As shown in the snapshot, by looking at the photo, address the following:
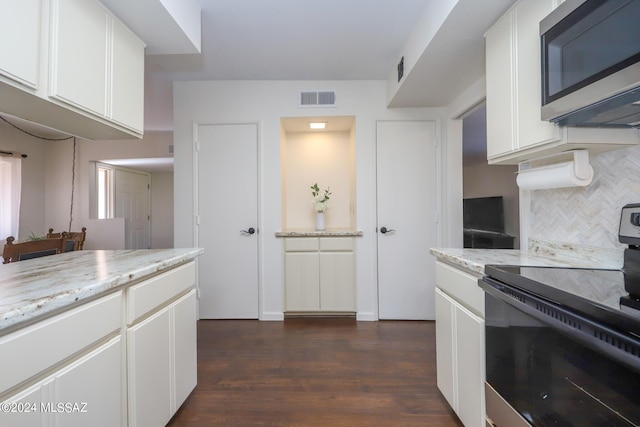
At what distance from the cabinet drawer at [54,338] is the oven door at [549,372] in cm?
135

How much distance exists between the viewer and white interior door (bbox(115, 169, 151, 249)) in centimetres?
557

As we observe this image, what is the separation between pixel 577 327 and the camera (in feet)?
2.26

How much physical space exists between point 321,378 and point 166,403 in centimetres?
93

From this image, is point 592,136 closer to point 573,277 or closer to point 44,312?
point 573,277

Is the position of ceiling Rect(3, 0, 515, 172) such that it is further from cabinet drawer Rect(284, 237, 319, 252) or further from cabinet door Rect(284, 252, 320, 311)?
cabinet door Rect(284, 252, 320, 311)

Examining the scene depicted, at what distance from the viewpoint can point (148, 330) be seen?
4.01 ft

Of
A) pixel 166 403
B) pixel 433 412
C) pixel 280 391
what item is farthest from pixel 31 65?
pixel 433 412

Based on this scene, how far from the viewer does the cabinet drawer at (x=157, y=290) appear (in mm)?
1125

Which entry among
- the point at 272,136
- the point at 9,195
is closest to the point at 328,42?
the point at 272,136

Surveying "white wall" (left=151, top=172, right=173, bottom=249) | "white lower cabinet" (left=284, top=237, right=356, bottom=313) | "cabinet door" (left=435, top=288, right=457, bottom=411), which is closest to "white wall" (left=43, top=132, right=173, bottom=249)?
"white wall" (left=151, top=172, right=173, bottom=249)

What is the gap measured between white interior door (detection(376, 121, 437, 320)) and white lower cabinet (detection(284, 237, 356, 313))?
1.16 feet

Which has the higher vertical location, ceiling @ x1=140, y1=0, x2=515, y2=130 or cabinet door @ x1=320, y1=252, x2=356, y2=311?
ceiling @ x1=140, y1=0, x2=515, y2=130

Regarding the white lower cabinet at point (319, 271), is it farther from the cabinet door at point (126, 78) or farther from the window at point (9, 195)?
the window at point (9, 195)

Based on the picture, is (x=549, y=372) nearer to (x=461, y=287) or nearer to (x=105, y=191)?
(x=461, y=287)
